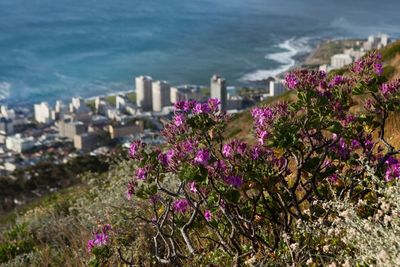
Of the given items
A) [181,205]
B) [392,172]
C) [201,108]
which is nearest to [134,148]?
[201,108]

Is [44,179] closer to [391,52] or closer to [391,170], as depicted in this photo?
[391,52]

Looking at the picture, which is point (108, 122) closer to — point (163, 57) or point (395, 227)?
point (163, 57)

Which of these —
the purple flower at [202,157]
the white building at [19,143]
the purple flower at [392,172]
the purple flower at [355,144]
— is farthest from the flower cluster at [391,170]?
the white building at [19,143]

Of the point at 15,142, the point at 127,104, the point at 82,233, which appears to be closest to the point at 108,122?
the point at 127,104

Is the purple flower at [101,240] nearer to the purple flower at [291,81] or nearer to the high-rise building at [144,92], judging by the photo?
the purple flower at [291,81]

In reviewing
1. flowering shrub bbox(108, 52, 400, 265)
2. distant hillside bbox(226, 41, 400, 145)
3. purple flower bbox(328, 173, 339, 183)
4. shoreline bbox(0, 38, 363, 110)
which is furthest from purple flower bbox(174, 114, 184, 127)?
shoreline bbox(0, 38, 363, 110)

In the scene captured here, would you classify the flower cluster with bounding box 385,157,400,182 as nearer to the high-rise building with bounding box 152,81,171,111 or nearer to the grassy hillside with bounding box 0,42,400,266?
the grassy hillside with bounding box 0,42,400,266

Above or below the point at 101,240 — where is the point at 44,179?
below
